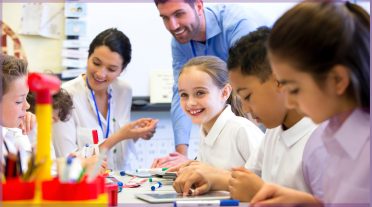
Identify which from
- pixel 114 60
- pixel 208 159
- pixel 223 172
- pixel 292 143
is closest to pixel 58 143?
pixel 114 60

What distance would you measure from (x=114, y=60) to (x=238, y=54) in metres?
1.35

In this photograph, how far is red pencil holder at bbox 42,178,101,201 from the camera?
28.4 inches

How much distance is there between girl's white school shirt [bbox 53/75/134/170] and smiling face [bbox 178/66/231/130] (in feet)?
2.48

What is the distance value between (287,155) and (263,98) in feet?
0.43

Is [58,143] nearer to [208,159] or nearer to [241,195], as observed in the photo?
[208,159]

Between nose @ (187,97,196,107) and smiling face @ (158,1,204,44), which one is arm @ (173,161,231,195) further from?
smiling face @ (158,1,204,44)

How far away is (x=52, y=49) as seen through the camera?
3.29m

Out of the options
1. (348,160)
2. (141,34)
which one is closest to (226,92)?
(348,160)

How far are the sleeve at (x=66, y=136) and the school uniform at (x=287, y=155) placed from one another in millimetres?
1285

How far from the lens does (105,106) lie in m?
2.77

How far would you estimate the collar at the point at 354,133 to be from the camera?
2.81 feet

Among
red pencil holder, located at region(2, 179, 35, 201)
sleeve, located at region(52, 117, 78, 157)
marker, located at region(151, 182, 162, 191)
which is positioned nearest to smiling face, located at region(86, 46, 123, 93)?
sleeve, located at region(52, 117, 78, 157)

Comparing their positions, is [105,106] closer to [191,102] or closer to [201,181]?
[191,102]

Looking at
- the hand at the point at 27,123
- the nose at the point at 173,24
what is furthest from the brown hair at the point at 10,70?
the nose at the point at 173,24
